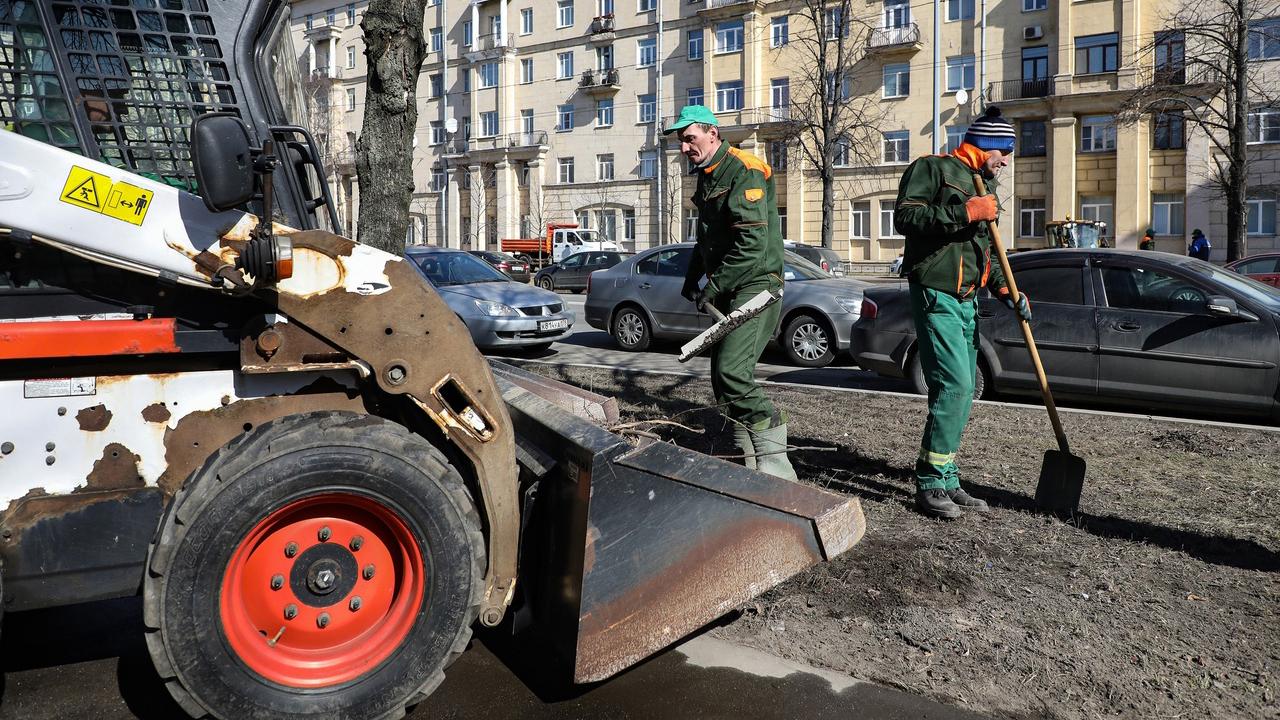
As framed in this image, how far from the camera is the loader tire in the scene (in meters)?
2.69

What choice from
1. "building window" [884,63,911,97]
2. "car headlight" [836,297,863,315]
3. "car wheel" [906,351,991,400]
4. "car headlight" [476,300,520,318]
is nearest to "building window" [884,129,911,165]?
"building window" [884,63,911,97]

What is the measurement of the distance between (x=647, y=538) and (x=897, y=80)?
44.2 m

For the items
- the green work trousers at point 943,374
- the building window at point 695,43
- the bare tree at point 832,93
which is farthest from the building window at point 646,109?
the green work trousers at point 943,374

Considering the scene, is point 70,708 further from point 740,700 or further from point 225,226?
point 740,700

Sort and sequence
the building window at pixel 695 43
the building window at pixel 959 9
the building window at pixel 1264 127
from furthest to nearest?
1. the building window at pixel 695 43
2. the building window at pixel 959 9
3. the building window at pixel 1264 127

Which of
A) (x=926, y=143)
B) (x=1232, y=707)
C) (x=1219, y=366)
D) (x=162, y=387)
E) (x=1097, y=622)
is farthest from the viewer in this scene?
(x=926, y=143)

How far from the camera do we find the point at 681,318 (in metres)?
13.5

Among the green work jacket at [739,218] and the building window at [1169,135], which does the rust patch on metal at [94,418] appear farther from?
the building window at [1169,135]

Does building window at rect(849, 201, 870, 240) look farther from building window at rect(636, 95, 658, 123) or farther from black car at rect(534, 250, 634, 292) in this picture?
black car at rect(534, 250, 634, 292)

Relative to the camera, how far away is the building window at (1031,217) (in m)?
41.0

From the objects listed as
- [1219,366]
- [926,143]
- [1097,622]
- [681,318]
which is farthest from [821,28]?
[1097,622]

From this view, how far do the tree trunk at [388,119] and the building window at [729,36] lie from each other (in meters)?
43.1

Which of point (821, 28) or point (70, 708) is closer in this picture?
point (70, 708)

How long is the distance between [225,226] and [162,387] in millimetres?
516
